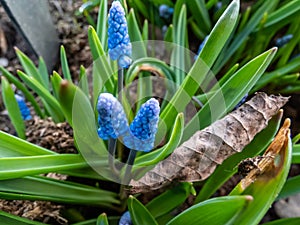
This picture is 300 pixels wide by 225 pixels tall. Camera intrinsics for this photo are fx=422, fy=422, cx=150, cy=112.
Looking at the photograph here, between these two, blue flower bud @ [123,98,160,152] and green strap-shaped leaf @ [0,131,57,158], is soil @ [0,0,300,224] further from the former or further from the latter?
blue flower bud @ [123,98,160,152]

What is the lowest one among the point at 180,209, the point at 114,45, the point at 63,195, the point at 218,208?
the point at 180,209

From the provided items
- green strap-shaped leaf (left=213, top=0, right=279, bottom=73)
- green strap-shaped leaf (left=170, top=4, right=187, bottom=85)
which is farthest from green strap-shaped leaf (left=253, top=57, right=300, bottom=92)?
green strap-shaped leaf (left=170, top=4, right=187, bottom=85)

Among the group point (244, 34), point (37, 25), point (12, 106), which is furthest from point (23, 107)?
point (244, 34)

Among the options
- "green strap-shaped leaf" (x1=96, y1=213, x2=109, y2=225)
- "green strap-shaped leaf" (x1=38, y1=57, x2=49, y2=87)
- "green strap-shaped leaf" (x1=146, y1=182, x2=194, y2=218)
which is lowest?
"green strap-shaped leaf" (x1=146, y1=182, x2=194, y2=218)

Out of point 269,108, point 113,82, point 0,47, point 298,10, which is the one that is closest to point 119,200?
point 113,82

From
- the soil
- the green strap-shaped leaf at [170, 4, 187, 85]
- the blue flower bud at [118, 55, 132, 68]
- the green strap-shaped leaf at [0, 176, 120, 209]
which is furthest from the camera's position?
the green strap-shaped leaf at [170, 4, 187, 85]

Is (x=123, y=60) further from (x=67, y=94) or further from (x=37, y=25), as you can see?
(x=37, y=25)

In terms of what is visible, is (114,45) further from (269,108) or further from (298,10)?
(298,10)
